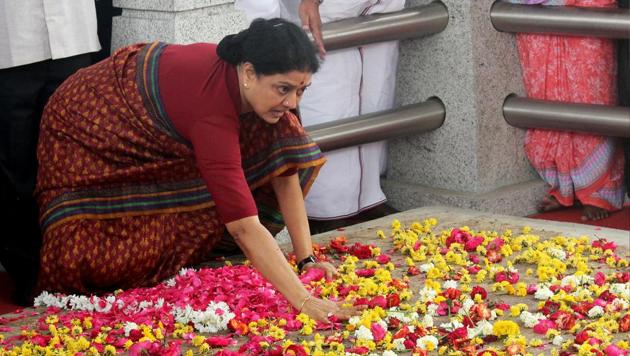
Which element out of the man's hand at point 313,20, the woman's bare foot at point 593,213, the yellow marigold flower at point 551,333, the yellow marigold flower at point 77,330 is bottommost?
the woman's bare foot at point 593,213

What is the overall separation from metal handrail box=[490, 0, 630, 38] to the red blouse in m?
2.18

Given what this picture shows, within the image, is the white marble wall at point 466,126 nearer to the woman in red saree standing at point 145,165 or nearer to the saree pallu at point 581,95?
the saree pallu at point 581,95

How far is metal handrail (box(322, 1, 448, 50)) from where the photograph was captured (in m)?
5.78

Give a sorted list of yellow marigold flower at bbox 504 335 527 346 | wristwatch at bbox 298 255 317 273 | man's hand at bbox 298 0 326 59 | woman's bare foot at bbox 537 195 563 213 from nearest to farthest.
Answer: yellow marigold flower at bbox 504 335 527 346 → wristwatch at bbox 298 255 317 273 → man's hand at bbox 298 0 326 59 → woman's bare foot at bbox 537 195 563 213

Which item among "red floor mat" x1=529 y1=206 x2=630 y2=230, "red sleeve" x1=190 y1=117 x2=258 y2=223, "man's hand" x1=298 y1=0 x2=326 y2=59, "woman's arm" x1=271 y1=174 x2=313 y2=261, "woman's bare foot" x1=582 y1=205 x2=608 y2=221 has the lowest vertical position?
"red floor mat" x1=529 y1=206 x2=630 y2=230

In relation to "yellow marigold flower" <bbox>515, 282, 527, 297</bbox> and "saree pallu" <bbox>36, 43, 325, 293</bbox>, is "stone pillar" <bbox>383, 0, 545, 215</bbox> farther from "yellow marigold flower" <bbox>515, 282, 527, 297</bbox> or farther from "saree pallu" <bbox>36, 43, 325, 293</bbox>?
"yellow marigold flower" <bbox>515, 282, 527, 297</bbox>

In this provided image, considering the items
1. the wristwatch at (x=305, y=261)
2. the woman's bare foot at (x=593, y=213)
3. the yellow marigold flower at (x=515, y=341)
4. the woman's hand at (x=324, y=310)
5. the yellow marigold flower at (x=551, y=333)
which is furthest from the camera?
the woman's bare foot at (x=593, y=213)

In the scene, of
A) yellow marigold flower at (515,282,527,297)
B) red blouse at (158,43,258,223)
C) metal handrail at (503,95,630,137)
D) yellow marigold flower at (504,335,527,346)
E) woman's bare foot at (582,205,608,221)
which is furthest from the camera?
woman's bare foot at (582,205,608,221)

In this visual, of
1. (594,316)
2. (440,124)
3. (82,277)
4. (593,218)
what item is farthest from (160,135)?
(593,218)

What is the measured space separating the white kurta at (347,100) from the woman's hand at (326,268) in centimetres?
132

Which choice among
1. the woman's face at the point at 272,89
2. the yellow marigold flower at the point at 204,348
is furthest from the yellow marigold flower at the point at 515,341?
the woman's face at the point at 272,89

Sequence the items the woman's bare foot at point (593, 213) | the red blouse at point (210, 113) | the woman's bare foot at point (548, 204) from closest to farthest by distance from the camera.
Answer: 1. the red blouse at point (210, 113)
2. the woman's bare foot at point (593, 213)
3. the woman's bare foot at point (548, 204)

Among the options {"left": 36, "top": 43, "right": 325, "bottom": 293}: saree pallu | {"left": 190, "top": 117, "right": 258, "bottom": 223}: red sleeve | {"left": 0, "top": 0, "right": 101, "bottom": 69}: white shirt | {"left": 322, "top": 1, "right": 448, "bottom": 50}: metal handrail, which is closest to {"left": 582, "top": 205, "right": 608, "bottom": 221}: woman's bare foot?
{"left": 322, "top": 1, "right": 448, "bottom": 50}: metal handrail

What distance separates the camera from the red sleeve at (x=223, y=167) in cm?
406
